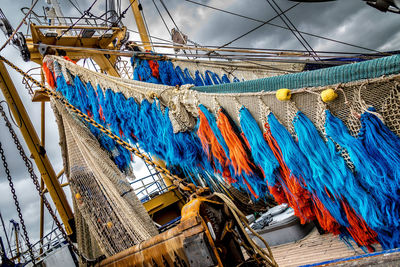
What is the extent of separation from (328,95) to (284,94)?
27 centimetres

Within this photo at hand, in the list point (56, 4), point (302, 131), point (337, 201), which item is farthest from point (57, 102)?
point (56, 4)

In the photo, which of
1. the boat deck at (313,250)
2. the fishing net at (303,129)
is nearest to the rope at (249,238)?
the fishing net at (303,129)

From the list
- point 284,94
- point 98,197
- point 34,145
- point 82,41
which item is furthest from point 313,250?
point 82,41

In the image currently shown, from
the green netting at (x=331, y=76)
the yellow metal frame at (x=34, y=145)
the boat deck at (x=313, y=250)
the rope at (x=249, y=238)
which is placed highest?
the yellow metal frame at (x=34, y=145)

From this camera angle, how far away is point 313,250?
283 centimetres

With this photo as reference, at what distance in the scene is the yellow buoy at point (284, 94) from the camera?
1761 millimetres

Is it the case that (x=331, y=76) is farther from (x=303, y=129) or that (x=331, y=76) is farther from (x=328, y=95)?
(x=303, y=129)

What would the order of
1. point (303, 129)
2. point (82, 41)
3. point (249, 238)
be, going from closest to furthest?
point (249, 238) < point (303, 129) < point (82, 41)

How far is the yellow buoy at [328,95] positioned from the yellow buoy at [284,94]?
0.70 ft

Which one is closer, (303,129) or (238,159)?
(303,129)

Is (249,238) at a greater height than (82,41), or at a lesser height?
lesser

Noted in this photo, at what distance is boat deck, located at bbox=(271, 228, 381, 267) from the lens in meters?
2.50

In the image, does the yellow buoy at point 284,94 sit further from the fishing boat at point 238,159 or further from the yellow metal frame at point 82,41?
the yellow metal frame at point 82,41

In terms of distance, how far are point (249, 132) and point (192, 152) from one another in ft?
2.54
